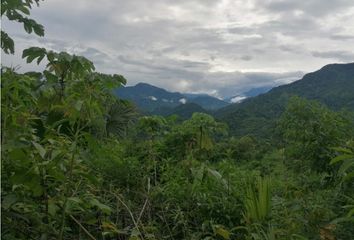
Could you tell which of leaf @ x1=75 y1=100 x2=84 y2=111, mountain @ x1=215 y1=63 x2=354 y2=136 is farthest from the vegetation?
mountain @ x1=215 y1=63 x2=354 y2=136

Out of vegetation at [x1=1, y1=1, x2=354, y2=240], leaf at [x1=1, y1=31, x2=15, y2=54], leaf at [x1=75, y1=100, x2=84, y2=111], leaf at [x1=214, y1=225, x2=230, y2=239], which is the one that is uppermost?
leaf at [x1=1, y1=31, x2=15, y2=54]

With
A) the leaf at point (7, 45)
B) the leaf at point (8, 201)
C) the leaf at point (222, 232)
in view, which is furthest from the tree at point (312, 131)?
the leaf at point (8, 201)

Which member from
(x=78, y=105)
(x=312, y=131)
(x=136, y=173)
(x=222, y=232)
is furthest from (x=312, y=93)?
(x=78, y=105)

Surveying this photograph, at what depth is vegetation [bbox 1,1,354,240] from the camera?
5.89ft

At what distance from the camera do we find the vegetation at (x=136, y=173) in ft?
5.89

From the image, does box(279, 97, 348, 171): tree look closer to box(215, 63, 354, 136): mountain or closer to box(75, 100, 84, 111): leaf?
box(75, 100, 84, 111): leaf

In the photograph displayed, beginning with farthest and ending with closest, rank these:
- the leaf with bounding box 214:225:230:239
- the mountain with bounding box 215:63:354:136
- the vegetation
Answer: the mountain with bounding box 215:63:354:136 < the leaf with bounding box 214:225:230:239 < the vegetation

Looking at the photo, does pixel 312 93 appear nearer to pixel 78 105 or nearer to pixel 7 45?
pixel 7 45

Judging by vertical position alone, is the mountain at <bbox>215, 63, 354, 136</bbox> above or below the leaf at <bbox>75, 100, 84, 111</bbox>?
above

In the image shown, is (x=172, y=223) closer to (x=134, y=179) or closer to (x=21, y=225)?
(x=134, y=179)

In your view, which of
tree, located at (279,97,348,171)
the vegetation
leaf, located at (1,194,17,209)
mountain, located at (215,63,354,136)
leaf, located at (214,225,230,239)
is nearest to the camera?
leaf, located at (1,194,17,209)

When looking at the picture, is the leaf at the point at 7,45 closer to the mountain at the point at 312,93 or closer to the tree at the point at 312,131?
the tree at the point at 312,131

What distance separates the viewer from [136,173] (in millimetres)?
3383

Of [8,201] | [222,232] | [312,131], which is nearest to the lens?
[8,201]
